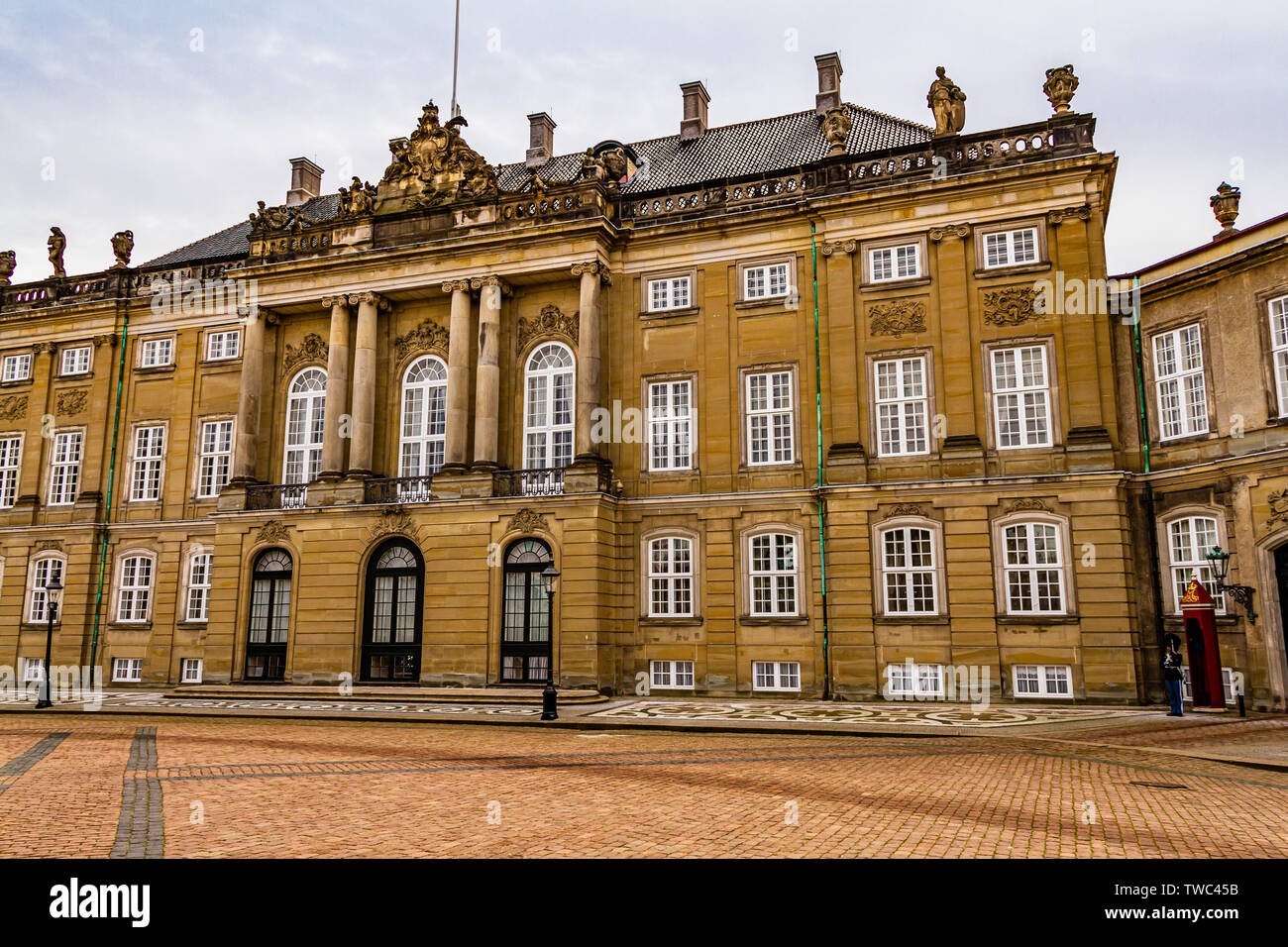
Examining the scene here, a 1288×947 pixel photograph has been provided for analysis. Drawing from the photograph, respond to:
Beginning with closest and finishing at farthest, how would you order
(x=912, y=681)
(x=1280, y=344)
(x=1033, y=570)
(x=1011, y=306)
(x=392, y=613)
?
(x=1280, y=344) → (x=1033, y=570) → (x=912, y=681) → (x=1011, y=306) → (x=392, y=613)

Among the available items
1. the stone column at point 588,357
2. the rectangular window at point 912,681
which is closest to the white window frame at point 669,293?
the stone column at point 588,357

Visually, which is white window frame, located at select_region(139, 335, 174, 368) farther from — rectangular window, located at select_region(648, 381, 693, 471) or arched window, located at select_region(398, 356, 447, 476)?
rectangular window, located at select_region(648, 381, 693, 471)

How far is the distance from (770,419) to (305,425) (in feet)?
57.4

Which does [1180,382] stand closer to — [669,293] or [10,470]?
[669,293]

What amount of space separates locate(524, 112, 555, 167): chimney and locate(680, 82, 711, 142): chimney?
20.8 feet

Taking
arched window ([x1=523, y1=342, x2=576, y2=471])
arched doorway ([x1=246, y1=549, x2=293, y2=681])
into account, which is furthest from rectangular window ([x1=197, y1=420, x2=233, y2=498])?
arched window ([x1=523, y1=342, x2=576, y2=471])

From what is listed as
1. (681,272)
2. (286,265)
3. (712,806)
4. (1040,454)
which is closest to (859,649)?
(1040,454)

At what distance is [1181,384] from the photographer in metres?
25.6

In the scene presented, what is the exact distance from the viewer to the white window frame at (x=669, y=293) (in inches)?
1228

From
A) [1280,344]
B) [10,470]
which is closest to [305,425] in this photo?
[10,470]

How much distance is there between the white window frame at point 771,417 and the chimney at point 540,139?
18201 mm

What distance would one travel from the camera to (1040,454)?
26.2 metres

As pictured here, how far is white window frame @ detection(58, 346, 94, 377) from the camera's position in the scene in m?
39.1
